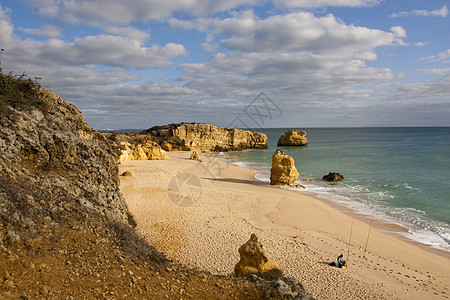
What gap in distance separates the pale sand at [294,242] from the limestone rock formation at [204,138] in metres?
42.0

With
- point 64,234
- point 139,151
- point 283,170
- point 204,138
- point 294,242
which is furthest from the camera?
point 204,138

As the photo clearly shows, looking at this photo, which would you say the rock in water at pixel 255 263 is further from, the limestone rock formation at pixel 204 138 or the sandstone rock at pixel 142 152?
the limestone rock formation at pixel 204 138

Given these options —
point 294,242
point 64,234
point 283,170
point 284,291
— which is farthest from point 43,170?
point 283,170

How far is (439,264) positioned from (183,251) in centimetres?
1039

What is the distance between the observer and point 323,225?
15.2 m

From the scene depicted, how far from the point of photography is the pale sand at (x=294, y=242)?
360 inches

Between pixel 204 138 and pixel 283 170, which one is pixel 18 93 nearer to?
pixel 283 170

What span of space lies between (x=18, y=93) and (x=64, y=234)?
4.75 meters

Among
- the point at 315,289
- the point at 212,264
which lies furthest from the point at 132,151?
the point at 315,289

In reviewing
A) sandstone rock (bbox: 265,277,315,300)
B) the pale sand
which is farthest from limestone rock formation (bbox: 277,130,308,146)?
sandstone rock (bbox: 265,277,315,300)

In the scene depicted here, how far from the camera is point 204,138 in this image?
225ft

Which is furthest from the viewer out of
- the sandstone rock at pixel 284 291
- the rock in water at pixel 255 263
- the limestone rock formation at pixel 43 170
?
the rock in water at pixel 255 263

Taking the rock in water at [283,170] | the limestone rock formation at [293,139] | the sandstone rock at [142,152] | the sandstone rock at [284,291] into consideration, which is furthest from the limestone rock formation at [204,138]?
the sandstone rock at [284,291]

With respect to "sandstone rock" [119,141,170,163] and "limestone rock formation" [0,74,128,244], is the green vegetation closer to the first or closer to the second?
"limestone rock formation" [0,74,128,244]
